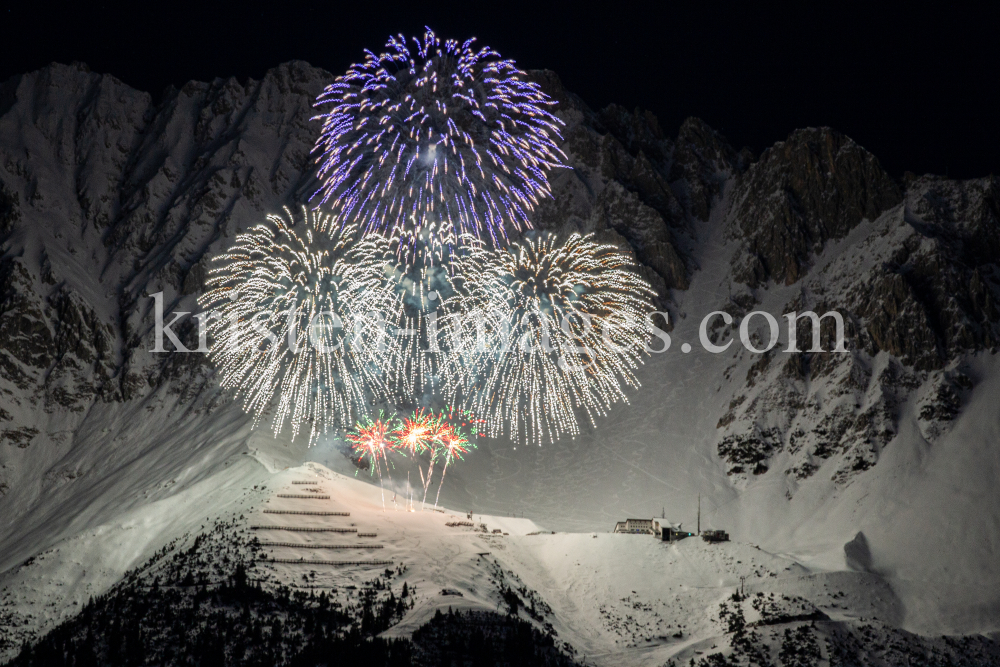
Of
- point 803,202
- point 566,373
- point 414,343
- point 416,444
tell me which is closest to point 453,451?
point 416,444

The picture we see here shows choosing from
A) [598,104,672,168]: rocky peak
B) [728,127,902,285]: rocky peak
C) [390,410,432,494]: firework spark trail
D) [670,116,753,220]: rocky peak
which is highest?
[598,104,672,168]: rocky peak

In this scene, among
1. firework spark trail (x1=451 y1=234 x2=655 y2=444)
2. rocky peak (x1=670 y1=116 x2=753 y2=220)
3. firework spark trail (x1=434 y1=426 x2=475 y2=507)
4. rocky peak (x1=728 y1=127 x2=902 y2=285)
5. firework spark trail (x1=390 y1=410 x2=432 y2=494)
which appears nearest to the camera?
firework spark trail (x1=390 y1=410 x2=432 y2=494)

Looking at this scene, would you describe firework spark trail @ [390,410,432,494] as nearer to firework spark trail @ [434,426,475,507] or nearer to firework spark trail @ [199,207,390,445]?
firework spark trail @ [434,426,475,507]

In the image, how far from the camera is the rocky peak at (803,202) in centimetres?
13100

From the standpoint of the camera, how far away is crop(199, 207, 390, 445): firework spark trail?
70.9m

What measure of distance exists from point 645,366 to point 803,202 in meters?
38.7

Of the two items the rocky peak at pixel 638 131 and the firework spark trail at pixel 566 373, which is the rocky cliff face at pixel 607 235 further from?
the firework spark trail at pixel 566 373

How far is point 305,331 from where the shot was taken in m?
82.6

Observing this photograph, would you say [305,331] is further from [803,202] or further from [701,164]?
[701,164]

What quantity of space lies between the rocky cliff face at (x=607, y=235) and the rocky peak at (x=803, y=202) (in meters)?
0.33

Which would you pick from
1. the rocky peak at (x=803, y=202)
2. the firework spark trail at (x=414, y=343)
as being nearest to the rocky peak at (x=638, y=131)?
the rocky peak at (x=803, y=202)

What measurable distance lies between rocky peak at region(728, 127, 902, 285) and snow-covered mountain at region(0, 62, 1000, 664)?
40 centimetres

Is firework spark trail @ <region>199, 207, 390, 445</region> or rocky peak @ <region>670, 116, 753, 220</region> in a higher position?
rocky peak @ <region>670, 116, 753, 220</region>

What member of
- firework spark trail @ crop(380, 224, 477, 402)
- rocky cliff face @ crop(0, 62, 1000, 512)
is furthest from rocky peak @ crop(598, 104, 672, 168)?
firework spark trail @ crop(380, 224, 477, 402)
